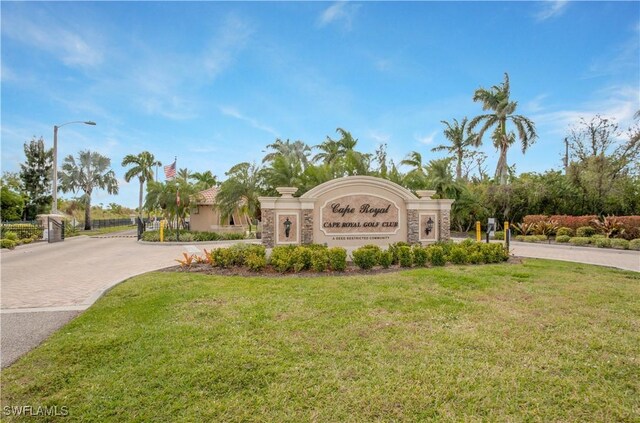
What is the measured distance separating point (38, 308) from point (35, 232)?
65.6 feet

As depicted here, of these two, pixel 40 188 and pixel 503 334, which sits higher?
pixel 40 188

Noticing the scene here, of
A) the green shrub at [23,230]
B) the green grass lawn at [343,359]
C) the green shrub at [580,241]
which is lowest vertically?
the green grass lawn at [343,359]

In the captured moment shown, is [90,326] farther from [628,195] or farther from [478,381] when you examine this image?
[628,195]

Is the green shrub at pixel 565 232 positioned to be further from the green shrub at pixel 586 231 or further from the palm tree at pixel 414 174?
the palm tree at pixel 414 174

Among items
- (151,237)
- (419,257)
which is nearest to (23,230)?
(151,237)

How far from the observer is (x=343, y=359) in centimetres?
409

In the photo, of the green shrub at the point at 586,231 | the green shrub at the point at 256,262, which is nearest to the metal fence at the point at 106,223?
the green shrub at the point at 256,262

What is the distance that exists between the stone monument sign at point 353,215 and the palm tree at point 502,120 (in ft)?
57.0

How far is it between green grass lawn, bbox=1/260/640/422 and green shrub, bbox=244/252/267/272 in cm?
268

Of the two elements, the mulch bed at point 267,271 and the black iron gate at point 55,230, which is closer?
the mulch bed at point 267,271

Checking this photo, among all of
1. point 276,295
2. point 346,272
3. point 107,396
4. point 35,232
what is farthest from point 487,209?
point 35,232

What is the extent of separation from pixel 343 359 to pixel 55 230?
24695 millimetres

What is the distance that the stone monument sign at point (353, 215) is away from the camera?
490 inches

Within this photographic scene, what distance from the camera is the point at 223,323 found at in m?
5.25
